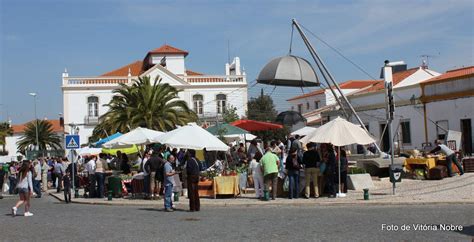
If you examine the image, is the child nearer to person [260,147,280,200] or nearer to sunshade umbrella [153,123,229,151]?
sunshade umbrella [153,123,229,151]

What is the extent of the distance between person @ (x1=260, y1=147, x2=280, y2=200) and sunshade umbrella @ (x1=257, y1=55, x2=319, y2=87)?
10474 millimetres

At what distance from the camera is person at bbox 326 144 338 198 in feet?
58.5

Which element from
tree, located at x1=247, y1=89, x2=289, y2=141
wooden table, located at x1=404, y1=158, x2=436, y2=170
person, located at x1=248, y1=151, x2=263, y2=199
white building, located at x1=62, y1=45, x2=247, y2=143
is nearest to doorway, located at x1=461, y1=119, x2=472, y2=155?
wooden table, located at x1=404, y1=158, x2=436, y2=170

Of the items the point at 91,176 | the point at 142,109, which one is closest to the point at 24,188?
the point at 91,176

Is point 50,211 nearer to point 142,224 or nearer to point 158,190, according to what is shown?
point 158,190

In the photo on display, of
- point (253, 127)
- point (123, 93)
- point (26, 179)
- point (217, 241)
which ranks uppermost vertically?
point (123, 93)

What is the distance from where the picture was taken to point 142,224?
1307 cm

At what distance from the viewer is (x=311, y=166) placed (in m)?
17.8

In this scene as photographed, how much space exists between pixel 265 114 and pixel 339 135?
45.7m

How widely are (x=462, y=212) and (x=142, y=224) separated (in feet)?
24.0

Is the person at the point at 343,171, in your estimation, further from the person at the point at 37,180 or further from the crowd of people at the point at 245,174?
the person at the point at 37,180

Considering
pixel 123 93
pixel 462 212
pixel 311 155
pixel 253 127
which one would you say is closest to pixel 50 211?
pixel 311 155

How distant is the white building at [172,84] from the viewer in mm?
65312

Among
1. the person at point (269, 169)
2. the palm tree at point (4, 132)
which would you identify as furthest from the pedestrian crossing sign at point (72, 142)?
the palm tree at point (4, 132)
